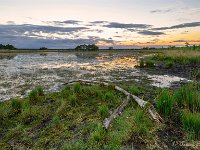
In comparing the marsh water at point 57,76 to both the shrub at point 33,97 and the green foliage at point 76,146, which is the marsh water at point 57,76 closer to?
the shrub at point 33,97

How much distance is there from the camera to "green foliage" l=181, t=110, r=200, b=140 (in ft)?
28.8

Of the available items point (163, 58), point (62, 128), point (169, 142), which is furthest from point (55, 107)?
point (163, 58)

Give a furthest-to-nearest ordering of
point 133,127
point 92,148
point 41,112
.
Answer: point 41,112, point 133,127, point 92,148

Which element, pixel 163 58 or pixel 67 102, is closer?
pixel 67 102

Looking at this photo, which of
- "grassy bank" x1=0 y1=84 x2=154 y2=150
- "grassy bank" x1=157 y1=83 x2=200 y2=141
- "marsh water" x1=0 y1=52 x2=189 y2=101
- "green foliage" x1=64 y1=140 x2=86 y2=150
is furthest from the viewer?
"marsh water" x1=0 y1=52 x2=189 y2=101

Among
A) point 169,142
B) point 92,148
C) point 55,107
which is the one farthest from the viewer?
point 55,107

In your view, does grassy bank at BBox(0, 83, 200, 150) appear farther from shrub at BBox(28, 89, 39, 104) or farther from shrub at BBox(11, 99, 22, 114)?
shrub at BBox(28, 89, 39, 104)

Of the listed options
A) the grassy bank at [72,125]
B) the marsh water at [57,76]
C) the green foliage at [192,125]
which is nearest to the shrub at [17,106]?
the grassy bank at [72,125]

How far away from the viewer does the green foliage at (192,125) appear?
878cm

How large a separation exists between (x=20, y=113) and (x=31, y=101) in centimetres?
231

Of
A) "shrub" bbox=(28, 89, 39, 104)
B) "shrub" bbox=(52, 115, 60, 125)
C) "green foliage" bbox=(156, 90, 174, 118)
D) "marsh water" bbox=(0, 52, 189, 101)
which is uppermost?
"green foliage" bbox=(156, 90, 174, 118)

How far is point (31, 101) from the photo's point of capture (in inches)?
607

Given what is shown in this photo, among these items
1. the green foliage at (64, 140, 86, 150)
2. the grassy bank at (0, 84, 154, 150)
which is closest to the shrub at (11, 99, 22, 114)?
the grassy bank at (0, 84, 154, 150)

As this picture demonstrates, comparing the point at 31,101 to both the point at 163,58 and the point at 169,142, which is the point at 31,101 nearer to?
the point at 169,142
